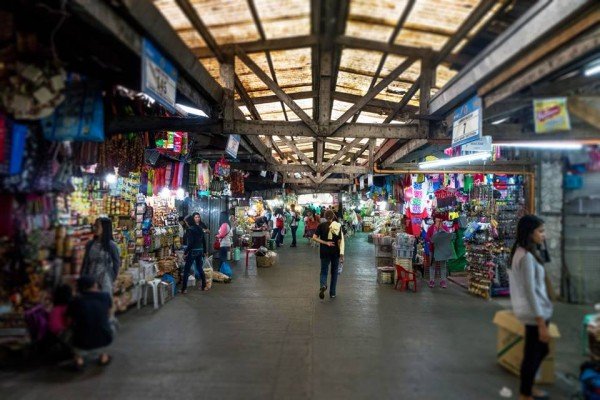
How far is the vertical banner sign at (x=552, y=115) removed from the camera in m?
4.58

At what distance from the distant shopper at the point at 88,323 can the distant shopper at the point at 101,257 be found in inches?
30.6

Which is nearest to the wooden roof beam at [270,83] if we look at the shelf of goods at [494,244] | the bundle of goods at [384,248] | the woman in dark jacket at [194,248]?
the woman in dark jacket at [194,248]

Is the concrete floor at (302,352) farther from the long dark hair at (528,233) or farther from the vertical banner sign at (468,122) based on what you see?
the vertical banner sign at (468,122)

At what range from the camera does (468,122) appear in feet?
18.6

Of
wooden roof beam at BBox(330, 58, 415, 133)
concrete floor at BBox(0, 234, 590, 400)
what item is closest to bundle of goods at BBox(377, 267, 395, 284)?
concrete floor at BBox(0, 234, 590, 400)

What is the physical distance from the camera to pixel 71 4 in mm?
3186

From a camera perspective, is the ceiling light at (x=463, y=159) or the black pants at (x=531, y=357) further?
the ceiling light at (x=463, y=159)

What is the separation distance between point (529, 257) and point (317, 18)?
3.63 metres

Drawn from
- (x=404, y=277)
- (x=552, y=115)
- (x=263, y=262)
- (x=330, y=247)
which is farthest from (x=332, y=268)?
(x=552, y=115)

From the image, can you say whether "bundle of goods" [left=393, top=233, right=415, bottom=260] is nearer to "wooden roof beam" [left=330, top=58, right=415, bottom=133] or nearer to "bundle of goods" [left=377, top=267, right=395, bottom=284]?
"bundle of goods" [left=377, top=267, right=395, bottom=284]

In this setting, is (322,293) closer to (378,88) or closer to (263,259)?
(378,88)

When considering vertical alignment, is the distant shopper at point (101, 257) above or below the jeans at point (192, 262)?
above

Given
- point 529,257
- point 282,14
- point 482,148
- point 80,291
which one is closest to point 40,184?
point 80,291

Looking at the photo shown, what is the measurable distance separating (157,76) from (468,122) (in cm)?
422
